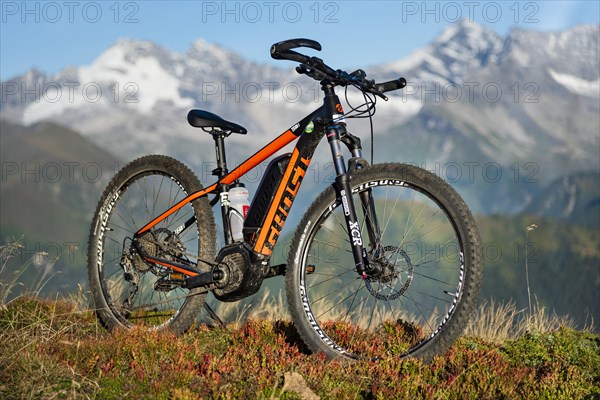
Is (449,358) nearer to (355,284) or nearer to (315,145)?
(355,284)

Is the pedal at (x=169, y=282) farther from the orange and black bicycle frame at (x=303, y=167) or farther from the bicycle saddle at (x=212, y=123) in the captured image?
the bicycle saddle at (x=212, y=123)

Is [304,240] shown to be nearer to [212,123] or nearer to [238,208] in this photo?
[238,208]

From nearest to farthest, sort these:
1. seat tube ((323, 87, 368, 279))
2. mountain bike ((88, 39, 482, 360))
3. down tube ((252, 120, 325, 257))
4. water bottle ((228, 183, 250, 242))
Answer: mountain bike ((88, 39, 482, 360))
seat tube ((323, 87, 368, 279))
down tube ((252, 120, 325, 257))
water bottle ((228, 183, 250, 242))

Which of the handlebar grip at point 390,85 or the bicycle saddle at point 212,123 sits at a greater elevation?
the handlebar grip at point 390,85

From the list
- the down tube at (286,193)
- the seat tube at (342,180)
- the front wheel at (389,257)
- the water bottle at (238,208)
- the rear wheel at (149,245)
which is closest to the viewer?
the front wheel at (389,257)

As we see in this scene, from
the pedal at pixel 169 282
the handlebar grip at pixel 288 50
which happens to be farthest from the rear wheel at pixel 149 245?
the handlebar grip at pixel 288 50

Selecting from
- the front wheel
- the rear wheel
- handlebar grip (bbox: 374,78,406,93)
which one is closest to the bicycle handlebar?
handlebar grip (bbox: 374,78,406,93)

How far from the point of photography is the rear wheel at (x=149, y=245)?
7.32 metres

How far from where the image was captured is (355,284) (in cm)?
623

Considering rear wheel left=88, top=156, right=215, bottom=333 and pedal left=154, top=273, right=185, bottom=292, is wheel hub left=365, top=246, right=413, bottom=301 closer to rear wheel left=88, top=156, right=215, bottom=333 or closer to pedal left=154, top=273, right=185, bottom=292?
rear wheel left=88, top=156, right=215, bottom=333

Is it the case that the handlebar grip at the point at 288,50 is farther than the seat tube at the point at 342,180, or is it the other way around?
the handlebar grip at the point at 288,50

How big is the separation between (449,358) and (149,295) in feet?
13.4

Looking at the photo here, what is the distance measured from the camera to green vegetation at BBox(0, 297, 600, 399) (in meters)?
5.06

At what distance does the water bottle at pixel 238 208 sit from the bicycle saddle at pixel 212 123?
0.58 m
